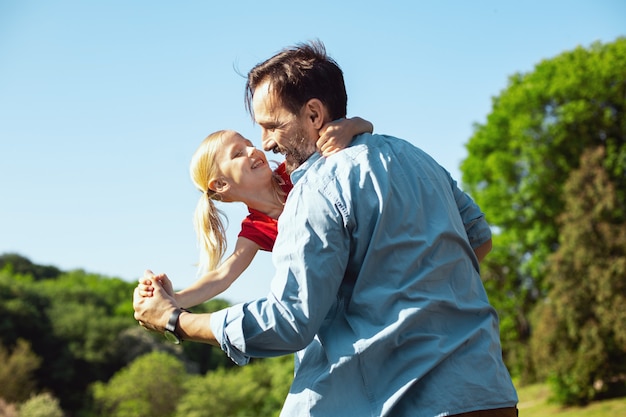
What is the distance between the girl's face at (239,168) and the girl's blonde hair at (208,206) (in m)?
0.03

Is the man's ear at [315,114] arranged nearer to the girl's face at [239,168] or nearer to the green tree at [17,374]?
the girl's face at [239,168]

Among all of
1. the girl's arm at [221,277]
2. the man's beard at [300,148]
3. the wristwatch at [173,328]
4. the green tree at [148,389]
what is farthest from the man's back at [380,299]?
the green tree at [148,389]

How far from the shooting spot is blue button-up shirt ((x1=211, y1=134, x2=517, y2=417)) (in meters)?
2.15

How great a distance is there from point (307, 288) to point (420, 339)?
348 millimetres

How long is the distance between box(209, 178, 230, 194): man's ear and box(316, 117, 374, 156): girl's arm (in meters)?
0.82

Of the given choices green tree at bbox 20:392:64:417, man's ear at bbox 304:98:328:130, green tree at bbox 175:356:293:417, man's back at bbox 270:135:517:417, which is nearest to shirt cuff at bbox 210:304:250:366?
man's back at bbox 270:135:517:417

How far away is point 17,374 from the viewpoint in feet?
123

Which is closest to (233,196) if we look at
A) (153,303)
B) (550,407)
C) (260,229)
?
(260,229)

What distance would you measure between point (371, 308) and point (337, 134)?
2.04 ft

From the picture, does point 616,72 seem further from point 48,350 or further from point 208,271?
point 48,350

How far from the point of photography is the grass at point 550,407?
2403 cm

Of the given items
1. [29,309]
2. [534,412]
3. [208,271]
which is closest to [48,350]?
[29,309]

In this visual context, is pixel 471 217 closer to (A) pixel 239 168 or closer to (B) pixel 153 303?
(A) pixel 239 168

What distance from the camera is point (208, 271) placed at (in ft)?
10.4
